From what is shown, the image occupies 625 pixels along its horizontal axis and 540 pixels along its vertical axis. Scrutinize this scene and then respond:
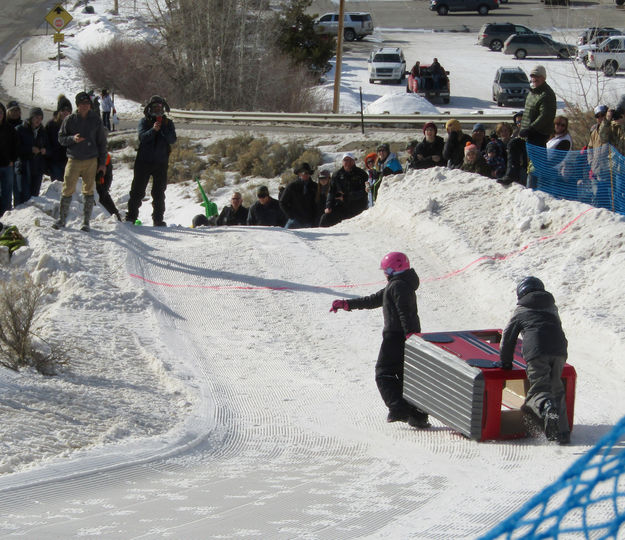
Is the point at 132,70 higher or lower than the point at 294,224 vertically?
higher

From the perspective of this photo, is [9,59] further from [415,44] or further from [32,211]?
[32,211]

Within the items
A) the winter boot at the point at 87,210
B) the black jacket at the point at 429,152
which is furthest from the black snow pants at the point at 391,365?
the black jacket at the point at 429,152

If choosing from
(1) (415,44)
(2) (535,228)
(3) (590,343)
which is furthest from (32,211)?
(1) (415,44)

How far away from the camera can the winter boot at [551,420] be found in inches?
267

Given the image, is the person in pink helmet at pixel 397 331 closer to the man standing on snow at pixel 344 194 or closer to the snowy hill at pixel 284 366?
the snowy hill at pixel 284 366

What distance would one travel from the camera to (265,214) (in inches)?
621

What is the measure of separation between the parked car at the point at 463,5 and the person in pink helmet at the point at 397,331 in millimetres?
58588

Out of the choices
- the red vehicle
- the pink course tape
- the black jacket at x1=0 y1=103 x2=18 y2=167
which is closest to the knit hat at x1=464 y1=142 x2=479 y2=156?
the pink course tape

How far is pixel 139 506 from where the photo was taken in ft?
18.0

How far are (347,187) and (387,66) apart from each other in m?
30.7

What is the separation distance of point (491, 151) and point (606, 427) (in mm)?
8106

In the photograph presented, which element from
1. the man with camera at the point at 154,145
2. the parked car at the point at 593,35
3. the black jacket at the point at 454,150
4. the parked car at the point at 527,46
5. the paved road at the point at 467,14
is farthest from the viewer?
the paved road at the point at 467,14

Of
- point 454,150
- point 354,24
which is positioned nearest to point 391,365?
point 454,150

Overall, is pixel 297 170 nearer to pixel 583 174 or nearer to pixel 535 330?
pixel 583 174
